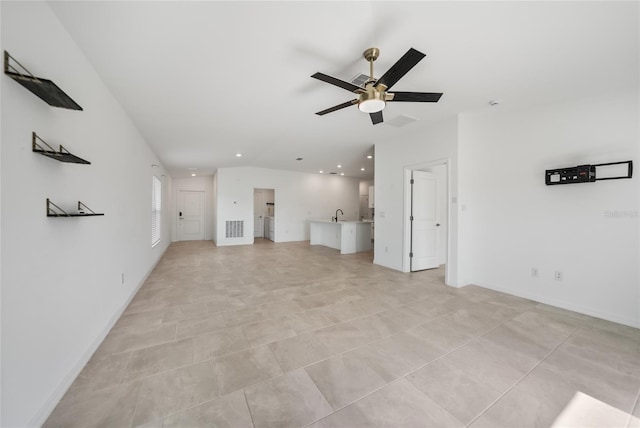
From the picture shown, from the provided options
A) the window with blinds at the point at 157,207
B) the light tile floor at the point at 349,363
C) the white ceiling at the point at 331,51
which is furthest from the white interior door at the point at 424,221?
the window with blinds at the point at 157,207

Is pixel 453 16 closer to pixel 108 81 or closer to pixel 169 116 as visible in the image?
pixel 108 81

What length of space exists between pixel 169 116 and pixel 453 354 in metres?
4.45

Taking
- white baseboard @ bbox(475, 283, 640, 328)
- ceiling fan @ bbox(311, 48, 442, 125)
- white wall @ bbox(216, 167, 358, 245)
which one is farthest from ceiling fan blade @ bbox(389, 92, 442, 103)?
white wall @ bbox(216, 167, 358, 245)

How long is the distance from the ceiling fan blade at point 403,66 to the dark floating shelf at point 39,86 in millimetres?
2074

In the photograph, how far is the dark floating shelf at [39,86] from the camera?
1162mm

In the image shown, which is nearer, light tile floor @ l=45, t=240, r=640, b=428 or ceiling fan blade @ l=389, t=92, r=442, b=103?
light tile floor @ l=45, t=240, r=640, b=428

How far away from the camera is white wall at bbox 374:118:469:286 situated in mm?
3865

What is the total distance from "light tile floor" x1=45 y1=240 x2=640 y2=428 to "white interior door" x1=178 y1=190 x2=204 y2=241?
21.2 feet

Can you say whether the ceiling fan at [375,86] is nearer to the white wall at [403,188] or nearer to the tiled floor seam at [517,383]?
the white wall at [403,188]

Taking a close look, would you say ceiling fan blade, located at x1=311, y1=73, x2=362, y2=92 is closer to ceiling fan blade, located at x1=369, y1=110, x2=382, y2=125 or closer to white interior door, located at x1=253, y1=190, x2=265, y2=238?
ceiling fan blade, located at x1=369, y1=110, x2=382, y2=125

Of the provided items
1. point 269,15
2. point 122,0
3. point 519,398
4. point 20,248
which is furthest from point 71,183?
point 519,398

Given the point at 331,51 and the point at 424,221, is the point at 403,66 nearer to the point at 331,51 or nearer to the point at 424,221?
the point at 331,51

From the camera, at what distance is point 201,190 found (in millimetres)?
9586

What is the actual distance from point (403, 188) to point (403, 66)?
10.2 feet
